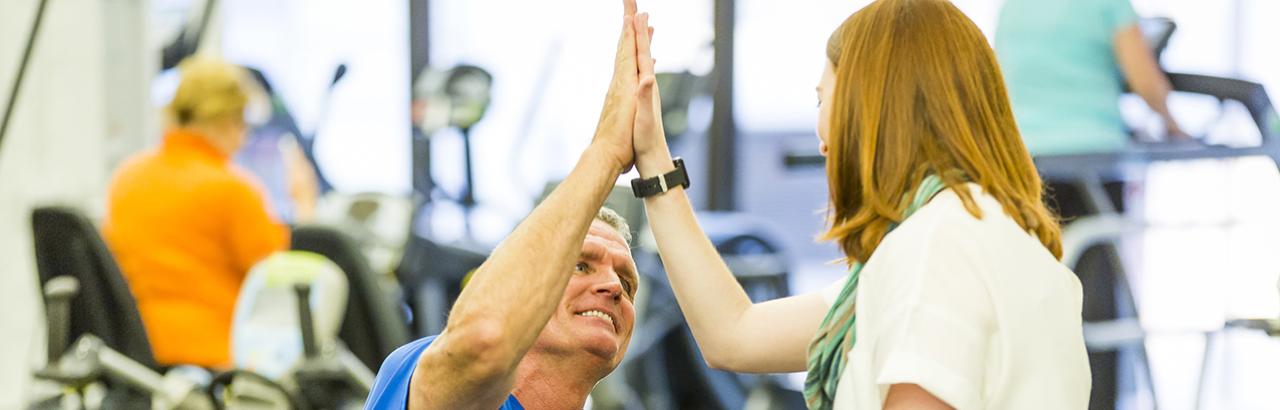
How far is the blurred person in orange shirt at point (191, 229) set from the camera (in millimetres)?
4215

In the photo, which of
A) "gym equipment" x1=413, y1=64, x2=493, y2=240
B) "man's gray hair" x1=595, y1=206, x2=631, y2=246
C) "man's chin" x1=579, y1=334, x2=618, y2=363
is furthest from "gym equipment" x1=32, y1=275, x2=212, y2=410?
"man's chin" x1=579, y1=334, x2=618, y2=363

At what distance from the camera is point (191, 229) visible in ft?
13.9

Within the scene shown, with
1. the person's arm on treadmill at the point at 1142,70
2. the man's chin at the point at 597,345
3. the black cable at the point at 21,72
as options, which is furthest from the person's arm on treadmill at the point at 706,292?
the black cable at the point at 21,72

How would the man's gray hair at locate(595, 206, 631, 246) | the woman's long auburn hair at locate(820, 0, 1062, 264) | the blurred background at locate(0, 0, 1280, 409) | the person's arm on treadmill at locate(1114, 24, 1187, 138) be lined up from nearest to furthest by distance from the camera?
the woman's long auburn hair at locate(820, 0, 1062, 264), the man's gray hair at locate(595, 206, 631, 246), the person's arm on treadmill at locate(1114, 24, 1187, 138), the blurred background at locate(0, 0, 1280, 409)

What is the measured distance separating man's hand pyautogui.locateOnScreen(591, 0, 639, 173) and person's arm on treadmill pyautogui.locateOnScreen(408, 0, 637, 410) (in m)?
0.02

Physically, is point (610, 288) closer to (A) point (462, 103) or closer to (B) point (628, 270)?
(B) point (628, 270)

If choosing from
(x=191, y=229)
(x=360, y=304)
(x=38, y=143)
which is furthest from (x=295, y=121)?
(x=360, y=304)

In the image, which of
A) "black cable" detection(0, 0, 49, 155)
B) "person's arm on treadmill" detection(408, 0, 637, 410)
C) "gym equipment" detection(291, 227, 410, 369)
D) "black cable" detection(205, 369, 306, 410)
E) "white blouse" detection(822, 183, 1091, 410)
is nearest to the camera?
"white blouse" detection(822, 183, 1091, 410)

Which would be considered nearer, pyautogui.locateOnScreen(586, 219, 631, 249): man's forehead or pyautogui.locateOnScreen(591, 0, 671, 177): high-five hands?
pyautogui.locateOnScreen(591, 0, 671, 177): high-five hands

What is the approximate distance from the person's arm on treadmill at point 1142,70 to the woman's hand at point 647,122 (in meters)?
1.91

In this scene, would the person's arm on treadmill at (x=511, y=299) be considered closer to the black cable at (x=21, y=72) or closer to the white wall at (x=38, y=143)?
the black cable at (x=21, y=72)

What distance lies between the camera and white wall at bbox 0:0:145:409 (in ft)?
17.7

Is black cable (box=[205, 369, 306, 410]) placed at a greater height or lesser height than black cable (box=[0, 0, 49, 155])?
lesser

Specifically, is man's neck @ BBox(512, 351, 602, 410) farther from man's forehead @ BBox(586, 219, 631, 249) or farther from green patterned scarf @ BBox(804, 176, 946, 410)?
green patterned scarf @ BBox(804, 176, 946, 410)
